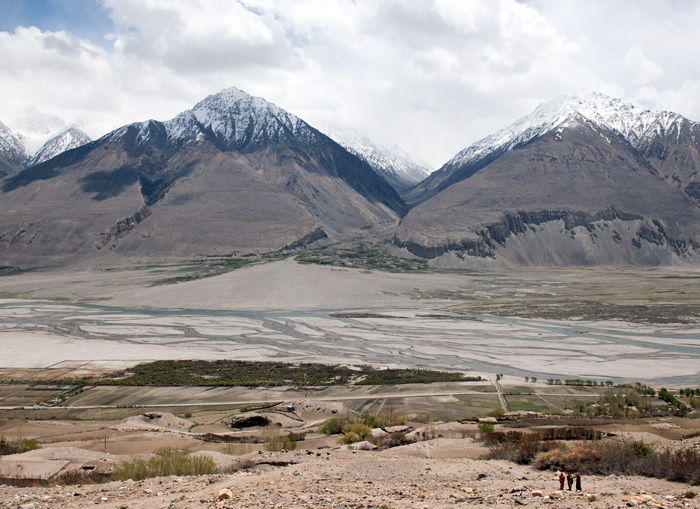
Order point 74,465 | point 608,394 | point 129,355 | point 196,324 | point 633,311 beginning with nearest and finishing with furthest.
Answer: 1. point 74,465
2. point 608,394
3. point 129,355
4. point 196,324
5. point 633,311

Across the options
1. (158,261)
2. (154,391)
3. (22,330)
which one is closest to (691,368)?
(154,391)

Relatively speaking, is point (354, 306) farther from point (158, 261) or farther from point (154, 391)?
point (158, 261)

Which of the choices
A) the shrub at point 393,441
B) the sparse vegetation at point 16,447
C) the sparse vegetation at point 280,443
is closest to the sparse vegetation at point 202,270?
the sparse vegetation at point 16,447

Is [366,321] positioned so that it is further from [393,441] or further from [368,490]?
[368,490]

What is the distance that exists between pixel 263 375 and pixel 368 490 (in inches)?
1641

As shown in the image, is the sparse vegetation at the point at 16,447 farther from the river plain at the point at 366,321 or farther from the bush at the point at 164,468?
the river plain at the point at 366,321

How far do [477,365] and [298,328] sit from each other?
37368 millimetres

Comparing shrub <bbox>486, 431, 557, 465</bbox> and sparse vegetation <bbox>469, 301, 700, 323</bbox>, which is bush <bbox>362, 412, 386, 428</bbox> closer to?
shrub <bbox>486, 431, 557, 465</bbox>

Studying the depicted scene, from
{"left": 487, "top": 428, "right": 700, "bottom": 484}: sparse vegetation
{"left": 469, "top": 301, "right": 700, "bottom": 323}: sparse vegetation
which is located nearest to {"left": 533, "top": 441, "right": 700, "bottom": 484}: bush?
{"left": 487, "top": 428, "right": 700, "bottom": 484}: sparse vegetation

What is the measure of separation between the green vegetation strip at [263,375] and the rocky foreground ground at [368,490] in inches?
1315

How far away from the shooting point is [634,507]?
12.4 metres

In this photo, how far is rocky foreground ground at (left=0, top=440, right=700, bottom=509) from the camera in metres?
13.3

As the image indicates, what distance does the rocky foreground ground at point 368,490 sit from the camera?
522 inches

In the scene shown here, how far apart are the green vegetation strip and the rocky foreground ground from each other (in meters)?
33.4
